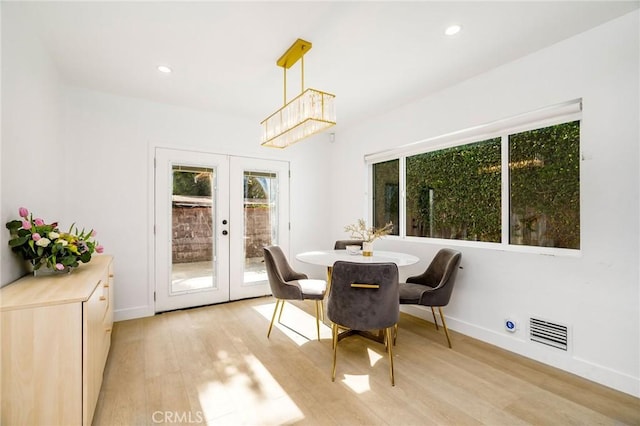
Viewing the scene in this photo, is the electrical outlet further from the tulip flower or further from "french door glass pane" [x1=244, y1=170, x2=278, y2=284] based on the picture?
the tulip flower

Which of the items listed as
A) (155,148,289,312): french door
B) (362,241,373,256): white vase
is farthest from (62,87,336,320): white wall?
(362,241,373,256): white vase

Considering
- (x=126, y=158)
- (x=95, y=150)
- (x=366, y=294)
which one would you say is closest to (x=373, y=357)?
(x=366, y=294)

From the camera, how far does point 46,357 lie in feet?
4.65

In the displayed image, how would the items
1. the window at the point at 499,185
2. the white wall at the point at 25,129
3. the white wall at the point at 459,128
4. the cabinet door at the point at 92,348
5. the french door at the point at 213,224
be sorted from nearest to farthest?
the cabinet door at the point at 92,348 < the white wall at the point at 25,129 < the white wall at the point at 459,128 < the window at the point at 499,185 < the french door at the point at 213,224

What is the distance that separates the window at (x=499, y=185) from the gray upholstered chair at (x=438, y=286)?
1.47ft

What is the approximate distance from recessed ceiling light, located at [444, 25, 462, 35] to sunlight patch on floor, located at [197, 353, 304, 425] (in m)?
2.81

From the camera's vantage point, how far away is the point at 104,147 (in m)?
3.30

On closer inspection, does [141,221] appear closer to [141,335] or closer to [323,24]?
[141,335]

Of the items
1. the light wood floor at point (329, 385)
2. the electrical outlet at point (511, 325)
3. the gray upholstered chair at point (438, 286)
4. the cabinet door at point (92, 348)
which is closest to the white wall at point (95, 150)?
the cabinet door at point (92, 348)

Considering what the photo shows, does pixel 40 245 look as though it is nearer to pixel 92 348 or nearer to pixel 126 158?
pixel 92 348

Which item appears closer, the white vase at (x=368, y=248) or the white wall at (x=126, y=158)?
the white vase at (x=368, y=248)

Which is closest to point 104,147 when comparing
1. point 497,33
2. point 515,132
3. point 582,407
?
point 497,33

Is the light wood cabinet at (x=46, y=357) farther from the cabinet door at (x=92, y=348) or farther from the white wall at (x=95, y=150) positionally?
the white wall at (x=95, y=150)

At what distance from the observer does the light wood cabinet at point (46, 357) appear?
1.36 metres
